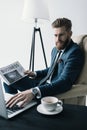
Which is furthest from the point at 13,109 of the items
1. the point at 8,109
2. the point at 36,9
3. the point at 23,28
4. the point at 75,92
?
the point at 23,28

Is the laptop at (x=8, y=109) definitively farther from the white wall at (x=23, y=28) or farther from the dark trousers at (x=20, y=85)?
the white wall at (x=23, y=28)

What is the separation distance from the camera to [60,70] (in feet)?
6.16

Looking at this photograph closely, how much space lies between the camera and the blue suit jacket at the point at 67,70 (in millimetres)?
1584

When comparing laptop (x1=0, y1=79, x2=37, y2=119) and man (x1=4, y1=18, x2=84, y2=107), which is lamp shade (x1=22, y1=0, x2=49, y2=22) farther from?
laptop (x1=0, y1=79, x2=37, y2=119)

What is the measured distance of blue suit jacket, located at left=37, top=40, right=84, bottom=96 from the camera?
158cm

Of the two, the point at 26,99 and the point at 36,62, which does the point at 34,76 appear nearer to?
the point at 26,99

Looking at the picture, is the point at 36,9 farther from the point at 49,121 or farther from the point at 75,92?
the point at 49,121

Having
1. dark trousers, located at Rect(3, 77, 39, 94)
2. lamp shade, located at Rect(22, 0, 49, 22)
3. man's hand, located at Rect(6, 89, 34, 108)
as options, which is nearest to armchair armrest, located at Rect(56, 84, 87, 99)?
man's hand, located at Rect(6, 89, 34, 108)

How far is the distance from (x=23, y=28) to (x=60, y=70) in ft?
5.12

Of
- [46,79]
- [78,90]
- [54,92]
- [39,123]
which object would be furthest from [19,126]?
[46,79]

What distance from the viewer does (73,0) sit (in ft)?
9.52

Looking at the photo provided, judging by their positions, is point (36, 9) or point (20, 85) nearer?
point (20, 85)

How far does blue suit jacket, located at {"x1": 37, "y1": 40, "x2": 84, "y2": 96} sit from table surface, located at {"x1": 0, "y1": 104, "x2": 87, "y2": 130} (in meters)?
0.40

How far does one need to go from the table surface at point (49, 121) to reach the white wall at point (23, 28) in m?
1.96
